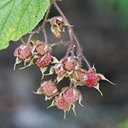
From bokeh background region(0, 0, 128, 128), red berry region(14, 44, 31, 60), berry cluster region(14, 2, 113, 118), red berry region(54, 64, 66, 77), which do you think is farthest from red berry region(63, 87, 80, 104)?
bokeh background region(0, 0, 128, 128)

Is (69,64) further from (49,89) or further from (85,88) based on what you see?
(85,88)

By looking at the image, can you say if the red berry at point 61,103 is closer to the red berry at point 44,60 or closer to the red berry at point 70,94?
the red berry at point 70,94

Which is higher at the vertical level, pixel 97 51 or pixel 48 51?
pixel 48 51

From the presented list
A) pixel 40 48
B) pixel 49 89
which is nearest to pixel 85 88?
pixel 49 89

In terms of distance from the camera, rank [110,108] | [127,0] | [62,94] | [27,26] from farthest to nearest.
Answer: [110,108], [127,0], [62,94], [27,26]

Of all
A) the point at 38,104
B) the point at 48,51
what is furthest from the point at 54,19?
the point at 38,104

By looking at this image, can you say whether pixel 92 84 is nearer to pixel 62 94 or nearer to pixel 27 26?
pixel 62 94
